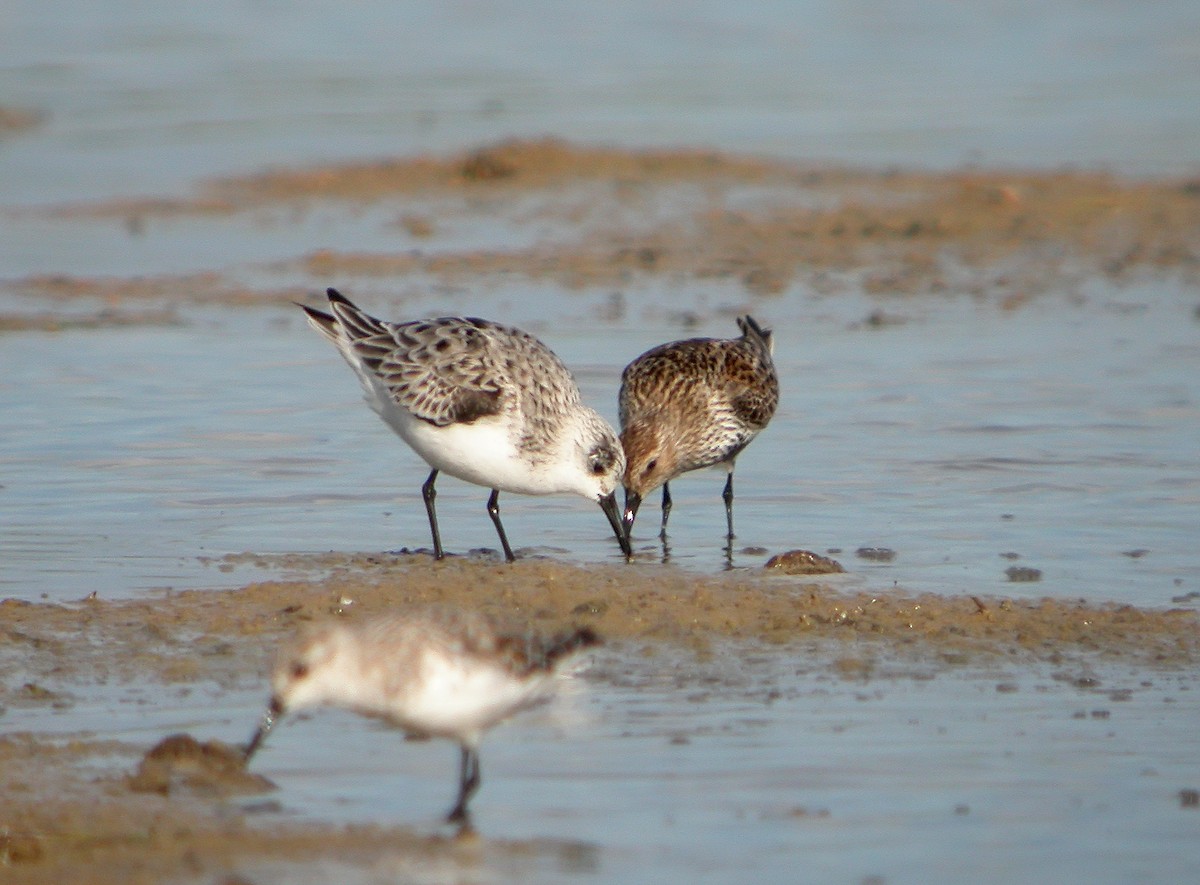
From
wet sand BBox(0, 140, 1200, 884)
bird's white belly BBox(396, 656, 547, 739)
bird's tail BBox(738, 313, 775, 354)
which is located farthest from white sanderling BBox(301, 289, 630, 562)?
bird's white belly BBox(396, 656, 547, 739)

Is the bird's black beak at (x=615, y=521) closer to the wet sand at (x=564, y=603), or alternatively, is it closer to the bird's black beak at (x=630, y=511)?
the bird's black beak at (x=630, y=511)

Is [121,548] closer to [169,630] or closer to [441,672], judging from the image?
[169,630]

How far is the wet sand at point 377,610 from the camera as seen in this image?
5.48 metres

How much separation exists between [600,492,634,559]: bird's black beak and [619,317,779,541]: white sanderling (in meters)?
0.19

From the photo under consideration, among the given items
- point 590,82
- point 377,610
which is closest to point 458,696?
point 377,610

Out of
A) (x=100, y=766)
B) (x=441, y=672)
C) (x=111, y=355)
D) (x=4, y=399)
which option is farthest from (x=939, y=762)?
(x=111, y=355)

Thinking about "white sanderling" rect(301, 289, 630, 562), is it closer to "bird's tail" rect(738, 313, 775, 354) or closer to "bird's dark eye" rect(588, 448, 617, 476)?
"bird's dark eye" rect(588, 448, 617, 476)

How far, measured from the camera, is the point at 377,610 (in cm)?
764

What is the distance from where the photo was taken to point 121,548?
8797 millimetres

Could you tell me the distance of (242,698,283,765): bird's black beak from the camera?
563 centimetres

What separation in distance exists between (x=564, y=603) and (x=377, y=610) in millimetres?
747

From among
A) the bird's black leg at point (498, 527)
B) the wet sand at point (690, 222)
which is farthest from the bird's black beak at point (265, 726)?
the wet sand at point (690, 222)

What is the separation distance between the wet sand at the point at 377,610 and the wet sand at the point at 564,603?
0.5 inches

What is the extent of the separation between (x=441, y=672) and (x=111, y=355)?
26.0 ft
